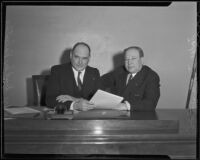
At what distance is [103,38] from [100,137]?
0.77 metres

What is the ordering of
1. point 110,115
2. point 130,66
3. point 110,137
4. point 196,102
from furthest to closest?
point 130,66
point 196,102
point 110,115
point 110,137

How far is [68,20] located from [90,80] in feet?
1.37

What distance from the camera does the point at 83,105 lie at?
1540 millimetres

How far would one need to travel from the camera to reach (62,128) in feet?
4.09

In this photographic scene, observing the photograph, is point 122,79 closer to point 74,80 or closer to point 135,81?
point 135,81

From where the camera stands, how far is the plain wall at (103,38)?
1.62 metres

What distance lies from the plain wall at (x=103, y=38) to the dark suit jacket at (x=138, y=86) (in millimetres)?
51

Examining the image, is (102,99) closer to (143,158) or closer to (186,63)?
(143,158)

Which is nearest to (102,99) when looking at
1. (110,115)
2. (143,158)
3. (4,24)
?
(110,115)

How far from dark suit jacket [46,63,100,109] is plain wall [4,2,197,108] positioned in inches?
2.2

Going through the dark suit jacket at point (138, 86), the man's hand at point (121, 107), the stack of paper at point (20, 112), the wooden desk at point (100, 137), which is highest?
the dark suit jacket at point (138, 86)

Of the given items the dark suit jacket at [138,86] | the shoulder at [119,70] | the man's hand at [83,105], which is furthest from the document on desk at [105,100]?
the shoulder at [119,70]

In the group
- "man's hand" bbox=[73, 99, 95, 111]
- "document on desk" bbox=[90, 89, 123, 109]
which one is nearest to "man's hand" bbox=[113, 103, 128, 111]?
"document on desk" bbox=[90, 89, 123, 109]

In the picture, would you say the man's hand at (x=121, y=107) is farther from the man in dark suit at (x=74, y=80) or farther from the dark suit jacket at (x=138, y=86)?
the man in dark suit at (x=74, y=80)
